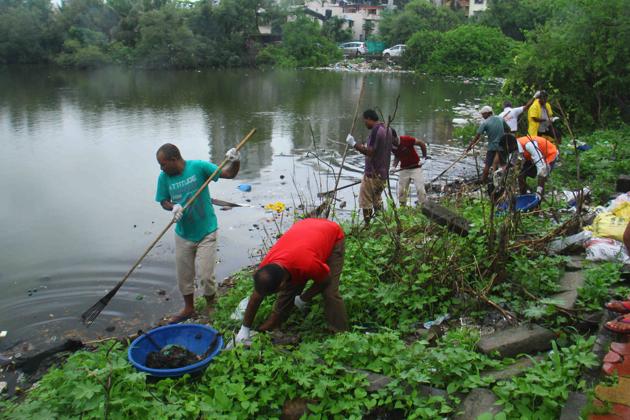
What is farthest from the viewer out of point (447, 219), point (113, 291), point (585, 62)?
point (585, 62)

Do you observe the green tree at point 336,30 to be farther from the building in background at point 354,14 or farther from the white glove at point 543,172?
the white glove at point 543,172

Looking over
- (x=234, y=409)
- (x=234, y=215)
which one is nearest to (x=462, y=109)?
(x=234, y=215)

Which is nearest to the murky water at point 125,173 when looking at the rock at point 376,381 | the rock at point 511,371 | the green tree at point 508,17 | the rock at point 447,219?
the rock at point 447,219

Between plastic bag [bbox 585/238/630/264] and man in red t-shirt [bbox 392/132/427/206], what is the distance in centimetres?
309

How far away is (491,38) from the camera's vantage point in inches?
1689

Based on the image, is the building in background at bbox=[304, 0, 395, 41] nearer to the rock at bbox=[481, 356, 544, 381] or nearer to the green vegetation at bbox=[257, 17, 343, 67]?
the green vegetation at bbox=[257, 17, 343, 67]

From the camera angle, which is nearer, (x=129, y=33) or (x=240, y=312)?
(x=240, y=312)

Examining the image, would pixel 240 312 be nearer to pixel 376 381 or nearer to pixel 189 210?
pixel 189 210

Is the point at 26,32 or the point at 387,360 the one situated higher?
the point at 26,32

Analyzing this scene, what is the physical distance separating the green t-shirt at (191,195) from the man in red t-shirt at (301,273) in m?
1.24

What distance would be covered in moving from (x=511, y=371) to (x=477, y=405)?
37cm

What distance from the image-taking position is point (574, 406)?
2.71 metres

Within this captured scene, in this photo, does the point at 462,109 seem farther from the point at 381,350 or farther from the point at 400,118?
the point at 381,350

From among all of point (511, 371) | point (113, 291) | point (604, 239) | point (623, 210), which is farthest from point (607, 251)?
point (113, 291)
